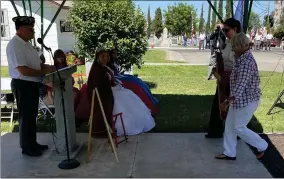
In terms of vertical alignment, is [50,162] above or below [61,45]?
below

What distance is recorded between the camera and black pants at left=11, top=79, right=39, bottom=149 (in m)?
4.70

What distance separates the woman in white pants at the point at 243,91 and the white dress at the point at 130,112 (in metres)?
1.99

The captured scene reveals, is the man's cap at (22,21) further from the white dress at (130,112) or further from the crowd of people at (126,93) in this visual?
the white dress at (130,112)

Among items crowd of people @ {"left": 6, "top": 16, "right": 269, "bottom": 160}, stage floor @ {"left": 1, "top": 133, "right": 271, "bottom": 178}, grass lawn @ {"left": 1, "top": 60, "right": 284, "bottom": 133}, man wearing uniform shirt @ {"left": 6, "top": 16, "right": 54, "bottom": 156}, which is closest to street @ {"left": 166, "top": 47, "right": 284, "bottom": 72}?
grass lawn @ {"left": 1, "top": 60, "right": 284, "bottom": 133}

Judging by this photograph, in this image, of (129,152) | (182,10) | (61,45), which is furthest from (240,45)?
(182,10)

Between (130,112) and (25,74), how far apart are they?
2240mm

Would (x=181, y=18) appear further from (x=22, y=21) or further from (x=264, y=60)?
(x=22, y=21)

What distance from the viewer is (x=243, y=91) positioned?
14.1ft

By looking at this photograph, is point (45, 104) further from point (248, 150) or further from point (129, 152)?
point (248, 150)

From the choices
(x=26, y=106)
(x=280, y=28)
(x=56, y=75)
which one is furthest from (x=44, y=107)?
(x=280, y=28)

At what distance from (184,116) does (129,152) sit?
2510 millimetres

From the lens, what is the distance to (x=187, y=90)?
10789mm

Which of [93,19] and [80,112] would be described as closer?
[80,112]

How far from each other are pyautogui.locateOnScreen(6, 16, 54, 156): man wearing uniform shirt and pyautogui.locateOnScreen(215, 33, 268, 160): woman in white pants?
2586 mm
